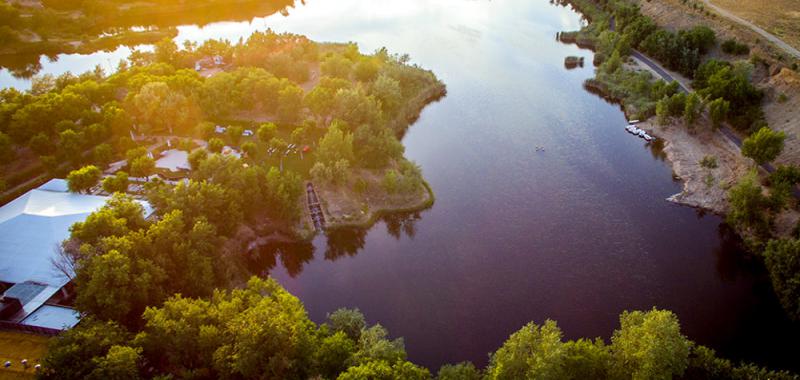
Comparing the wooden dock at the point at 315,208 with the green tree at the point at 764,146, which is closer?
the wooden dock at the point at 315,208

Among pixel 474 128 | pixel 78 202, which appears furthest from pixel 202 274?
pixel 474 128

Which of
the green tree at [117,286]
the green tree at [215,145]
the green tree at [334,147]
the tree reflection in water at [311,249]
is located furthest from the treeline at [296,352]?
the green tree at [215,145]

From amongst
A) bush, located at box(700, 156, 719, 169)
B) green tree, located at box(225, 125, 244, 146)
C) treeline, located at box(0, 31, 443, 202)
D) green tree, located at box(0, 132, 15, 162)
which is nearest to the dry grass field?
bush, located at box(700, 156, 719, 169)

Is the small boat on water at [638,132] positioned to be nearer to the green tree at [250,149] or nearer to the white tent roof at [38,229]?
the green tree at [250,149]

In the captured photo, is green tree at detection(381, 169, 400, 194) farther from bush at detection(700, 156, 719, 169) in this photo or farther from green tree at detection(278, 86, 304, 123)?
bush at detection(700, 156, 719, 169)

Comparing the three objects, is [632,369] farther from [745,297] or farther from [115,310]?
[115,310]

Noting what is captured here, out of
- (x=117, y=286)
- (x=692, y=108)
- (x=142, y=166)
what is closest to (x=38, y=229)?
(x=142, y=166)
